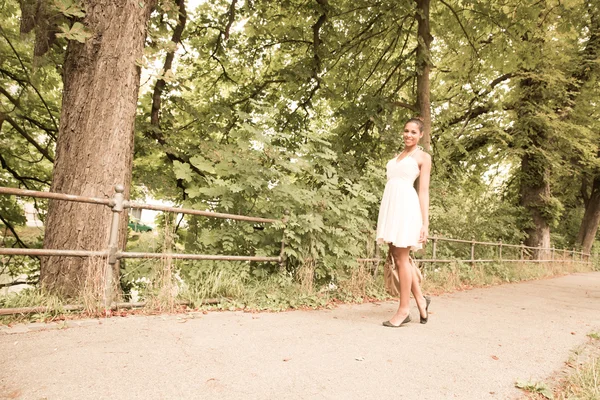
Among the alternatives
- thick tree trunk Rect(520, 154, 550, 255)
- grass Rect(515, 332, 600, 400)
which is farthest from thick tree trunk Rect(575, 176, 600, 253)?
grass Rect(515, 332, 600, 400)

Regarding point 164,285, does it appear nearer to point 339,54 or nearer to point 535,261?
point 339,54

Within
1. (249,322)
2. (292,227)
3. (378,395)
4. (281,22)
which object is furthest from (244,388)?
(281,22)

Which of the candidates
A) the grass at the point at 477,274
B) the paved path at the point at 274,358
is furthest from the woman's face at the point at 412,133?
the grass at the point at 477,274

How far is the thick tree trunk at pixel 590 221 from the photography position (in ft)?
70.2

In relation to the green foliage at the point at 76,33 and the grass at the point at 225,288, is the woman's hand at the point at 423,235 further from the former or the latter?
the green foliage at the point at 76,33

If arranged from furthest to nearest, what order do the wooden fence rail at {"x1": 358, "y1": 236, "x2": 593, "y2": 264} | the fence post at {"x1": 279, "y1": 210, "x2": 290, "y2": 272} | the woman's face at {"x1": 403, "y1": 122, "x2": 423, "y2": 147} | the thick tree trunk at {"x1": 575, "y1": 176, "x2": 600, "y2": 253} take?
1. the thick tree trunk at {"x1": 575, "y1": 176, "x2": 600, "y2": 253}
2. the wooden fence rail at {"x1": 358, "y1": 236, "x2": 593, "y2": 264}
3. the fence post at {"x1": 279, "y1": 210, "x2": 290, "y2": 272}
4. the woman's face at {"x1": 403, "y1": 122, "x2": 423, "y2": 147}

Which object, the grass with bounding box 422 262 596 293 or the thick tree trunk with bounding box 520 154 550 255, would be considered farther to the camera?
the thick tree trunk with bounding box 520 154 550 255

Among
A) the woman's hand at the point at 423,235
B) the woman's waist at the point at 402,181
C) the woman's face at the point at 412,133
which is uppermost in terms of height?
the woman's face at the point at 412,133

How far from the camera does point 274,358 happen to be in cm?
280

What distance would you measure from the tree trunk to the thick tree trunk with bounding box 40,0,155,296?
590cm

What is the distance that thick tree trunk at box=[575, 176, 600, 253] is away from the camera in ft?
70.2

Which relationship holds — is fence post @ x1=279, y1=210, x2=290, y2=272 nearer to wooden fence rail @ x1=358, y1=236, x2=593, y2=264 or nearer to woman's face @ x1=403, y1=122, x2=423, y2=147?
wooden fence rail @ x1=358, y1=236, x2=593, y2=264

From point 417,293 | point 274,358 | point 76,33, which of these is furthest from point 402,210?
point 76,33

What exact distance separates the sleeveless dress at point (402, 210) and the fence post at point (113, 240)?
2.65m
